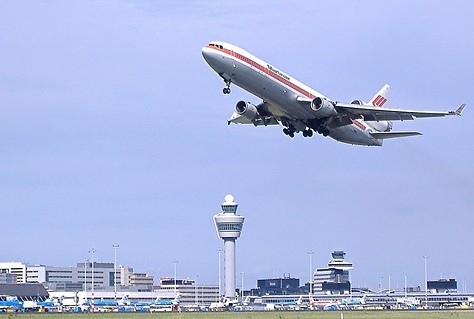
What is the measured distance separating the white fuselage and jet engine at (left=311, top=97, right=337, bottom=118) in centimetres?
64

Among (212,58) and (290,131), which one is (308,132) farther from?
(212,58)

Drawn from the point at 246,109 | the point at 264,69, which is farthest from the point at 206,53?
the point at 246,109

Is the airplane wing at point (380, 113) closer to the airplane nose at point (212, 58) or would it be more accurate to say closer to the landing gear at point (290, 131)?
the landing gear at point (290, 131)

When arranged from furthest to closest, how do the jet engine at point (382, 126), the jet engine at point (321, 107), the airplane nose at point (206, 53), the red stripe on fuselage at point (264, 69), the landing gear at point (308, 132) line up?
1. the jet engine at point (382, 126)
2. the landing gear at point (308, 132)
3. the jet engine at point (321, 107)
4. the airplane nose at point (206, 53)
5. the red stripe on fuselage at point (264, 69)

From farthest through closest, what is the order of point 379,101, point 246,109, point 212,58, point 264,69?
point 379,101, point 246,109, point 264,69, point 212,58

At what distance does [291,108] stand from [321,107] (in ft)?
10.5

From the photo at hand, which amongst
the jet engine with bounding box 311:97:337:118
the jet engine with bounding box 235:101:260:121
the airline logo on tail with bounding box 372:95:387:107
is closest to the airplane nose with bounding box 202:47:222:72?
the jet engine with bounding box 235:101:260:121

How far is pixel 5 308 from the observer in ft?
579

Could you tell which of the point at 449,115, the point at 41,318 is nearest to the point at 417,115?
the point at 449,115

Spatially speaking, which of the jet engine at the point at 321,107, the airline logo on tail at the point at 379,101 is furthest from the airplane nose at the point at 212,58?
the airline logo on tail at the point at 379,101

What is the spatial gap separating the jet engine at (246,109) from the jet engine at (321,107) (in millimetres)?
7290

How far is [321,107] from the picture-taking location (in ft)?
350

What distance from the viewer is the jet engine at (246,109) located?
110 metres

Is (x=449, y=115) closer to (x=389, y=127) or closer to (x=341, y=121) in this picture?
(x=341, y=121)
